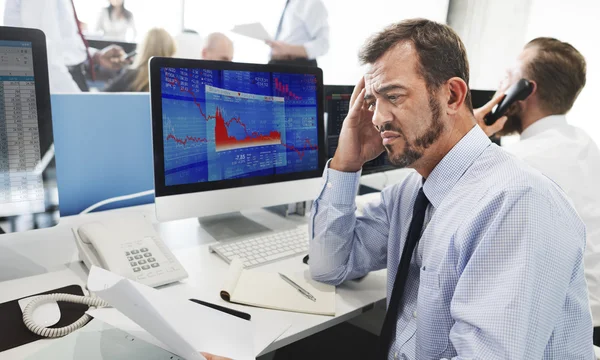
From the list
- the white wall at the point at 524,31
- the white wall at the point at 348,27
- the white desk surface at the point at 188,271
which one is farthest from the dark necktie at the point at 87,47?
the white wall at the point at 524,31

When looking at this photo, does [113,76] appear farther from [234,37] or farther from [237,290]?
[237,290]

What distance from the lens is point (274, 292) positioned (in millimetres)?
961

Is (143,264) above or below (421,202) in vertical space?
below

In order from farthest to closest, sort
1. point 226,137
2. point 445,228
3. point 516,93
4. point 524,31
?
point 524,31, point 516,93, point 226,137, point 445,228

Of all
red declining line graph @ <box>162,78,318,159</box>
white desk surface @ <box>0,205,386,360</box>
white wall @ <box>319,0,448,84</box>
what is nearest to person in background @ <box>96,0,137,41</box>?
white wall @ <box>319,0,448,84</box>

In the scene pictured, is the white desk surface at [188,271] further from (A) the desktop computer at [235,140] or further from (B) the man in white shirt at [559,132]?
(B) the man in white shirt at [559,132]

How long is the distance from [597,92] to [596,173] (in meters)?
2.31

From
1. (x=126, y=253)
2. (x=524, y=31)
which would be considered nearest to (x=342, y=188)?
(x=126, y=253)

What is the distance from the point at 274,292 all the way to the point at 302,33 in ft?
9.18

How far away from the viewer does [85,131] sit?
127 centimetres

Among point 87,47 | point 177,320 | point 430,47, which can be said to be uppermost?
point 430,47

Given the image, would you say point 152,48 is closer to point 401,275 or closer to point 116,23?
point 116,23

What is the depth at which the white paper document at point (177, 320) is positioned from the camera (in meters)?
0.59

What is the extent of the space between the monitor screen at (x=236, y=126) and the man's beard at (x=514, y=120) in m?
0.88
